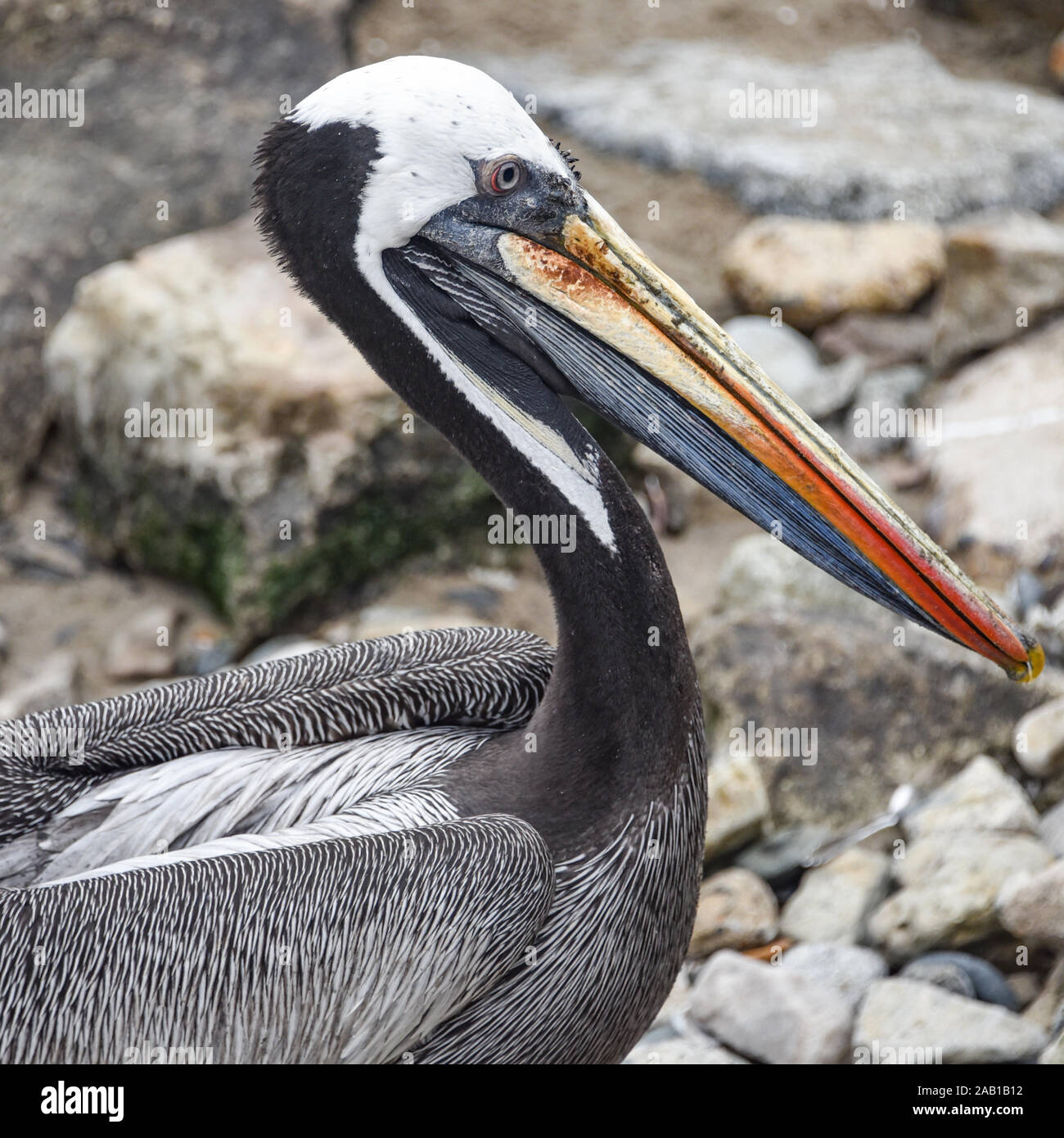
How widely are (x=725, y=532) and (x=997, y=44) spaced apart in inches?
192

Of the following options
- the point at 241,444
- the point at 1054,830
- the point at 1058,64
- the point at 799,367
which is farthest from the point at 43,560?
the point at 1058,64

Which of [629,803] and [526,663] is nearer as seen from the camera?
[629,803]

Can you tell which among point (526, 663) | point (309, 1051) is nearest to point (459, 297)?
point (526, 663)

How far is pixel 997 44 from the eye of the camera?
31.2ft

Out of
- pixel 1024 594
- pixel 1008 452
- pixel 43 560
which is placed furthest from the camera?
pixel 43 560

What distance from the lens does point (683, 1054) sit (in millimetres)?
4023

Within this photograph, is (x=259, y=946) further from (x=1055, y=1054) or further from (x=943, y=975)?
(x=943, y=975)

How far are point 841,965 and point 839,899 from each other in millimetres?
303

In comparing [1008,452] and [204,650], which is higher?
[1008,452]

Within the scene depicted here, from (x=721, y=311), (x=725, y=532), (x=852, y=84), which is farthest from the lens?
(x=852, y=84)

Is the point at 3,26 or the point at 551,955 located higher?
the point at 3,26

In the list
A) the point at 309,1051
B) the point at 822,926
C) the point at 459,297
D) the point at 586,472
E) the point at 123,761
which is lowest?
the point at 822,926

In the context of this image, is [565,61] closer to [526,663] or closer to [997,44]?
[997,44]

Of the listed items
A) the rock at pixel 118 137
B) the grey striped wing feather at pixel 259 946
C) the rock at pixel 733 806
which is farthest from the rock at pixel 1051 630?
the rock at pixel 118 137
